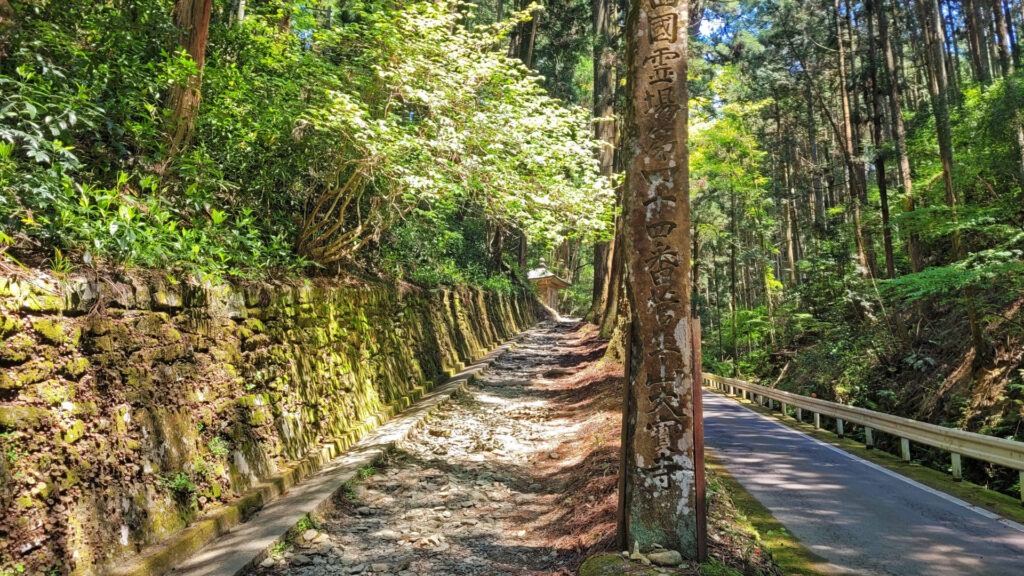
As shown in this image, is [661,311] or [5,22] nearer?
[661,311]

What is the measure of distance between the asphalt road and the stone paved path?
7.96ft

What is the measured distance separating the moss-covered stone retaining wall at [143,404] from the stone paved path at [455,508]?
99cm

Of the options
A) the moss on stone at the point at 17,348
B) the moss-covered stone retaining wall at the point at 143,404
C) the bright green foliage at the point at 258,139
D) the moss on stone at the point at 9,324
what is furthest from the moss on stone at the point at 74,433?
the bright green foliage at the point at 258,139

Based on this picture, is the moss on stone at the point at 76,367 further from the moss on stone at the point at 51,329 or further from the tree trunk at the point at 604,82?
the tree trunk at the point at 604,82

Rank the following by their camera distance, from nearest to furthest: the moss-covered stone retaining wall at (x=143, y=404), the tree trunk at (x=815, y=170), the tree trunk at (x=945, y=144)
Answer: the moss-covered stone retaining wall at (x=143, y=404), the tree trunk at (x=945, y=144), the tree trunk at (x=815, y=170)

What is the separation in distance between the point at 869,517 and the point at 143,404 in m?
6.95

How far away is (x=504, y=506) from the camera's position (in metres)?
6.40

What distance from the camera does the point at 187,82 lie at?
6.15m

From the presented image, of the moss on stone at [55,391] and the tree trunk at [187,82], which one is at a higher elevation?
the tree trunk at [187,82]

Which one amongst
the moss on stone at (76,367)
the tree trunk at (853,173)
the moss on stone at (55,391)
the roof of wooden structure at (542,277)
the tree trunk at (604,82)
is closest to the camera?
the moss on stone at (55,391)

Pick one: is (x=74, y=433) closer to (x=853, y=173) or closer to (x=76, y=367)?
(x=76, y=367)

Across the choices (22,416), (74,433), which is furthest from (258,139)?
(22,416)

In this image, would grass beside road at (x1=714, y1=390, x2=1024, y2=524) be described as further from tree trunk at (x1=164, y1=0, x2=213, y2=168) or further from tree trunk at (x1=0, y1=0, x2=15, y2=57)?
tree trunk at (x1=0, y1=0, x2=15, y2=57)

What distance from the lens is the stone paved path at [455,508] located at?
15.6 ft
